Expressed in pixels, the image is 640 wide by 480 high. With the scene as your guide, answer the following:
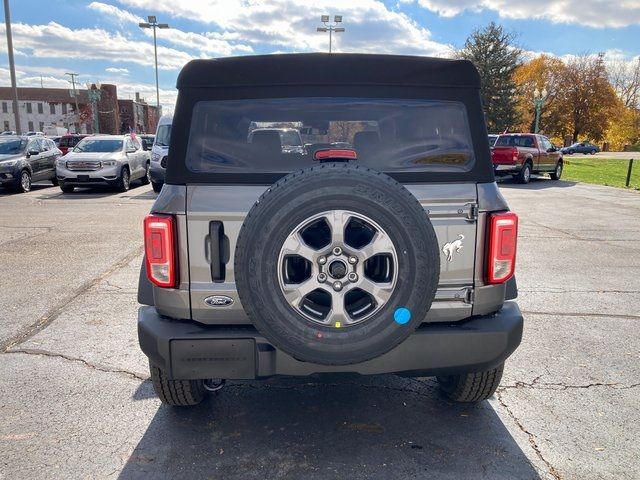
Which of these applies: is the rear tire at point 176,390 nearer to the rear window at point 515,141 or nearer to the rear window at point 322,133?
the rear window at point 322,133

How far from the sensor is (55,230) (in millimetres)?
9484

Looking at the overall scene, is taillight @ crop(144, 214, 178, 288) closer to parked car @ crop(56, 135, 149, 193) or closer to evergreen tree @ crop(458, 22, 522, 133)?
parked car @ crop(56, 135, 149, 193)

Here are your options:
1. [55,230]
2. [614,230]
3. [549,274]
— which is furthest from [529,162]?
[55,230]

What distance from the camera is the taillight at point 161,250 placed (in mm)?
2557

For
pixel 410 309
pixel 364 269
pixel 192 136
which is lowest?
pixel 410 309

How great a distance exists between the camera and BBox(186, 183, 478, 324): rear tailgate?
2535mm

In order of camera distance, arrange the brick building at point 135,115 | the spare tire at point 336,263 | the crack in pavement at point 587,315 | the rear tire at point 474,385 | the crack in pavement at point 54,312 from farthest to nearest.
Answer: the brick building at point 135,115 < the crack in pavement at point 587,315 < the crack in pavement at point 54,312 < the rear tire at point 474,385 < the spare tire at point 336,263

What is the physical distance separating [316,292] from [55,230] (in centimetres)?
853

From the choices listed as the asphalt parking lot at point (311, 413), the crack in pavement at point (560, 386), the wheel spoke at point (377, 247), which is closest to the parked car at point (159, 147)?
the asphalt parking lot at point (311, 413)

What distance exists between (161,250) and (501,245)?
1.72 m

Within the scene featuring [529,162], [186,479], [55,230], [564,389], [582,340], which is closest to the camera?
[186,479]

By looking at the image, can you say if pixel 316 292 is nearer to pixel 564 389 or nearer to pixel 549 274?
pixel 564 389

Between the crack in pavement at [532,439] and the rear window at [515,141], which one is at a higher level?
the rear window at [515,141]

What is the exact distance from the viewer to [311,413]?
10.6 feet
